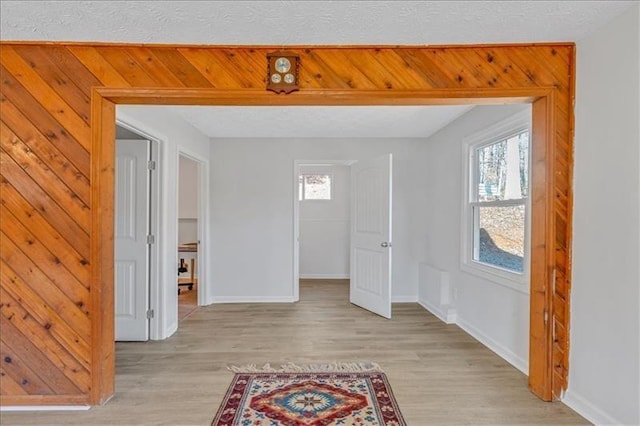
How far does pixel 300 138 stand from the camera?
15.8 ft

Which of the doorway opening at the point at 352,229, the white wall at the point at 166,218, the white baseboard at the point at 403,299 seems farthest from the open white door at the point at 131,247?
the white baseboard at the point at 403,299

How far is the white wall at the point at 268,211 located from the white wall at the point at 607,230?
2.68m

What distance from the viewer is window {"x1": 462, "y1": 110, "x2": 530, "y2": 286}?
289 cm

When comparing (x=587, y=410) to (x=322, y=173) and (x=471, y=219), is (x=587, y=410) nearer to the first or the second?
(x=471, y=219)

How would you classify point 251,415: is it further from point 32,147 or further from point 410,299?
point 410,299

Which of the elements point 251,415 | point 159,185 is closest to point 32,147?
point 159,185

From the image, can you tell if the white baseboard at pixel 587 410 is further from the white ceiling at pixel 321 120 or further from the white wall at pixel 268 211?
the white wall at pixel 268 211

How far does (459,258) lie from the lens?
3.83 meters

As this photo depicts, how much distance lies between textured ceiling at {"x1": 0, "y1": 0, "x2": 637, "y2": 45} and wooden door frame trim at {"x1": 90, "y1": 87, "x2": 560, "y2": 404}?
11.7 inches

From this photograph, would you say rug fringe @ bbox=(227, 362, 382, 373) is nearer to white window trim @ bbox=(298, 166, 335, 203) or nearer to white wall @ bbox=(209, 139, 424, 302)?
white wall @ bbox=(209, 139, 424, 302)

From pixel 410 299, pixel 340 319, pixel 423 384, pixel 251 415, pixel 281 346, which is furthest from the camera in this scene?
pixel 410 299

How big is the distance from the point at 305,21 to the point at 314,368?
2377 mm

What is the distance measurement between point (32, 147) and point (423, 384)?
9.72ft

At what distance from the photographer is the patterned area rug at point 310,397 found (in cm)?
211
